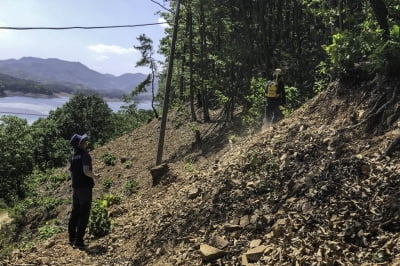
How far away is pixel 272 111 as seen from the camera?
12008 mm

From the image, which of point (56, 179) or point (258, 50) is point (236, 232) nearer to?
point (258, 50)

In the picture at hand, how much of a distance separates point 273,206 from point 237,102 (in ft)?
54.3

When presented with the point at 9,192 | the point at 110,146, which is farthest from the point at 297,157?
the point at 9,192

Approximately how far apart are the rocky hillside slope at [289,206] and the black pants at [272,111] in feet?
8.64

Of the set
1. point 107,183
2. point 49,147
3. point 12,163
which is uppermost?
point 107,183

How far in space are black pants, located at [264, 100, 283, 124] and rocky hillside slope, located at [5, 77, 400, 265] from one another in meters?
2.63

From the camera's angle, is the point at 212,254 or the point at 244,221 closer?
the point at 212,254

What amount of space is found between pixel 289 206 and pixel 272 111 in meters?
6.36

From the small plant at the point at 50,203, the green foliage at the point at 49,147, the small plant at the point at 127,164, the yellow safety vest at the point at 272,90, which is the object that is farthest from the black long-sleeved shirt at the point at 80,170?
the green foliage at the point at 49,147

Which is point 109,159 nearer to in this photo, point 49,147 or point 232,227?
point 232,227

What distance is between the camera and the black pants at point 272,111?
469 inches

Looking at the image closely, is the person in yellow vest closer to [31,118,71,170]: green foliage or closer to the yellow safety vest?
the yellow safety vest

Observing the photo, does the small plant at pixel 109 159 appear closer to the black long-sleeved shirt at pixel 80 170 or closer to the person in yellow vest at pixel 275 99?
the person in yellow vest at pixel 275 99

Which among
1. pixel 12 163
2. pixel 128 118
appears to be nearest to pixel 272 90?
pixel 12 163
